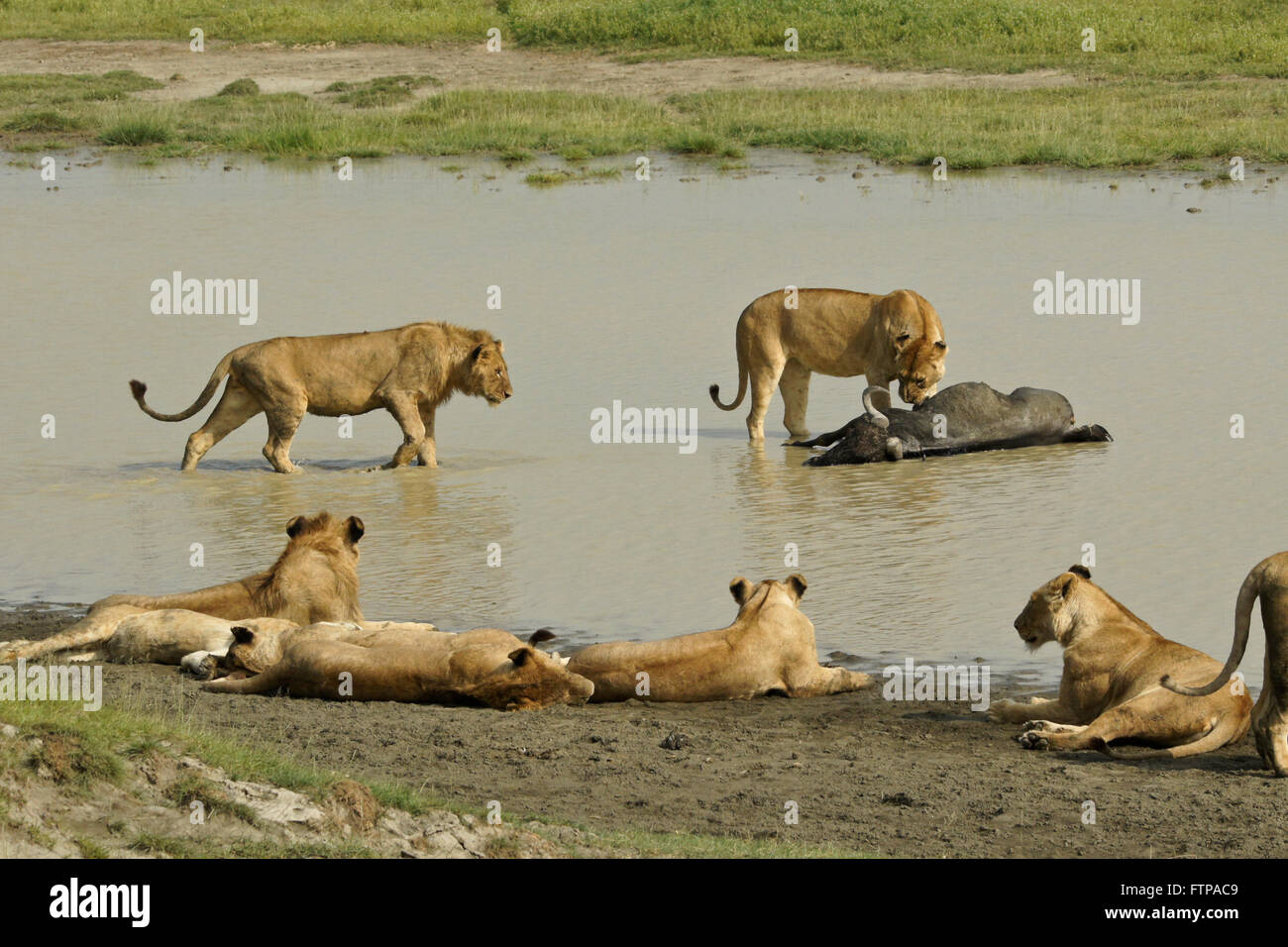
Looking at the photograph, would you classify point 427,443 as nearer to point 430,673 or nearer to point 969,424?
point 969,424

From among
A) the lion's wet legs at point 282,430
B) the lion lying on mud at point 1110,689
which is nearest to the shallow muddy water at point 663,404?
the lion's wet legs at point 282,430

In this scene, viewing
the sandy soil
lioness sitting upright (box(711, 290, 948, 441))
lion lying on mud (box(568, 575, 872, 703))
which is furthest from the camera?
the sandy soil

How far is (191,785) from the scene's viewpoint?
5.97m

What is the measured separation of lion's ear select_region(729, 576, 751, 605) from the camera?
338 inches

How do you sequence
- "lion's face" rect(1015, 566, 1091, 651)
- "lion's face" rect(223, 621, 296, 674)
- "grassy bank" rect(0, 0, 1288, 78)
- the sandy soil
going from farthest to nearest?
1. "grassy bank" rect(0, 0, 1288, 78)
2. the sandy soil
3. "lion's face" rect(223, 621, 296, 674)
4. "lion's face" rect(1015, 566, 1091, 651)

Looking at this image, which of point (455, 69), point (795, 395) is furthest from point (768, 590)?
point (455, 69)

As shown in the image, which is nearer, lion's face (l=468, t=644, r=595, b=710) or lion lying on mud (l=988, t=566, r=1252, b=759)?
lion lying on mud (l=988, t=566, r=1252, b=759)

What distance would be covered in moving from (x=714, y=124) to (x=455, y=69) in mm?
8348

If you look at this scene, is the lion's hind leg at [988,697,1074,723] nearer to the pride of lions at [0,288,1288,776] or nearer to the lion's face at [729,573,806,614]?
the pride of lions at [0,288,1288,776]

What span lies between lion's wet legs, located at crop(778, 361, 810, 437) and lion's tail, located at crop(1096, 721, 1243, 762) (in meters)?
7.36

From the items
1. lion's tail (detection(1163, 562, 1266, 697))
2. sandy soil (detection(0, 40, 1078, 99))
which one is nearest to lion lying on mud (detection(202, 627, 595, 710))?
lion's tail (detection(1163, 562, 1266, 697))

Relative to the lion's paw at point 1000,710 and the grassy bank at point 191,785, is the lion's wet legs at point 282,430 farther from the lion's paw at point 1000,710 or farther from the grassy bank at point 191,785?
the grassy bank at point 191,785

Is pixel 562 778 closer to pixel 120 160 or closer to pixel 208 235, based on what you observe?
pixel 208 235

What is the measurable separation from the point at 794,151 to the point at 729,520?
54.5ft
